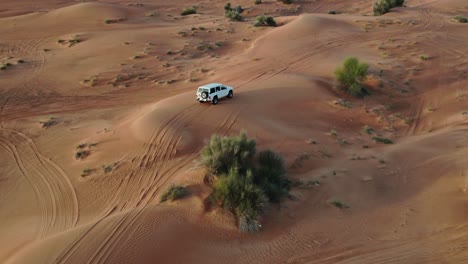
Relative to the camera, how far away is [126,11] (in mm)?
46094

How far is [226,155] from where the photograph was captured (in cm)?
1284

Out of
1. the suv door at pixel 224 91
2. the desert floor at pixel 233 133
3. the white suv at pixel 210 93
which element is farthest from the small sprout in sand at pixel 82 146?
→ the suv door at pixel 224 91

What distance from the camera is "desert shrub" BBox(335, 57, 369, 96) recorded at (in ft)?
74.3

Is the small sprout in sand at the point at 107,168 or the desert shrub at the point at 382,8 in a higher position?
the desert shrub at the point at 382,8

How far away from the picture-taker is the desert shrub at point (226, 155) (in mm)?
12688

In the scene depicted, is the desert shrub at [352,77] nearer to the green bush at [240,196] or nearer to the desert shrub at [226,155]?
the desert shrub at [226,155]

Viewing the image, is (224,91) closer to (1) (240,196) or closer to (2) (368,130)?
(2) (368,130)

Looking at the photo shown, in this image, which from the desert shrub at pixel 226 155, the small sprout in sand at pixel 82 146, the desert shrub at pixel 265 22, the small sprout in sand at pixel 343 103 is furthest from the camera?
the desert shrub at pixel 265 22

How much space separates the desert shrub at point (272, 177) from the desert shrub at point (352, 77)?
35.4ft

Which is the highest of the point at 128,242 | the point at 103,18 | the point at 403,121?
the point at 103,18

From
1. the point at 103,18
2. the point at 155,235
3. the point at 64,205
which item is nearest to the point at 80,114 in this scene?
the point at 64,205

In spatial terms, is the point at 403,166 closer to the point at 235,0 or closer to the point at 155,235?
the point at 155,235

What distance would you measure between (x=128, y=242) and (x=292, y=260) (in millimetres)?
4008

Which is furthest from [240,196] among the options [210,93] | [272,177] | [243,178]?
[210,93]
